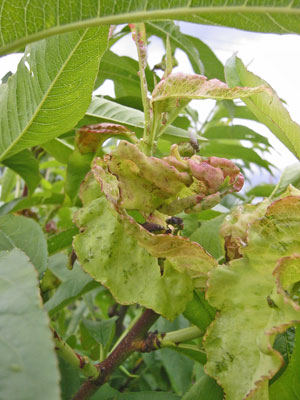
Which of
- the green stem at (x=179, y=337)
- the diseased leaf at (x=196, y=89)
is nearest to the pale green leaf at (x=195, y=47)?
the diseased leaf at (x=196, y=89)

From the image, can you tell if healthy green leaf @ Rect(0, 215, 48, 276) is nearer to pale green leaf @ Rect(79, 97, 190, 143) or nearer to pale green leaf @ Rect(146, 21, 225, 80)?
pale green leaf @ Rect(79, 97, 190, 143)

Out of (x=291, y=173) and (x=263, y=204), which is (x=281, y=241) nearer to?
(x=263, y=204)

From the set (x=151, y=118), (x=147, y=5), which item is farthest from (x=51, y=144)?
(x=147, y=5)

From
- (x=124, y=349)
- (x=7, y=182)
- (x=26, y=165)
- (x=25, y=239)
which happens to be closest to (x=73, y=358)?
(x=124, y=349)

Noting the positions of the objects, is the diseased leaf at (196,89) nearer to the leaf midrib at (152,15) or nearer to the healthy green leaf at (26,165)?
the leaf midrib at (152,15)

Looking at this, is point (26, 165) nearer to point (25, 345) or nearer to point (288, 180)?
point (288, 180)
